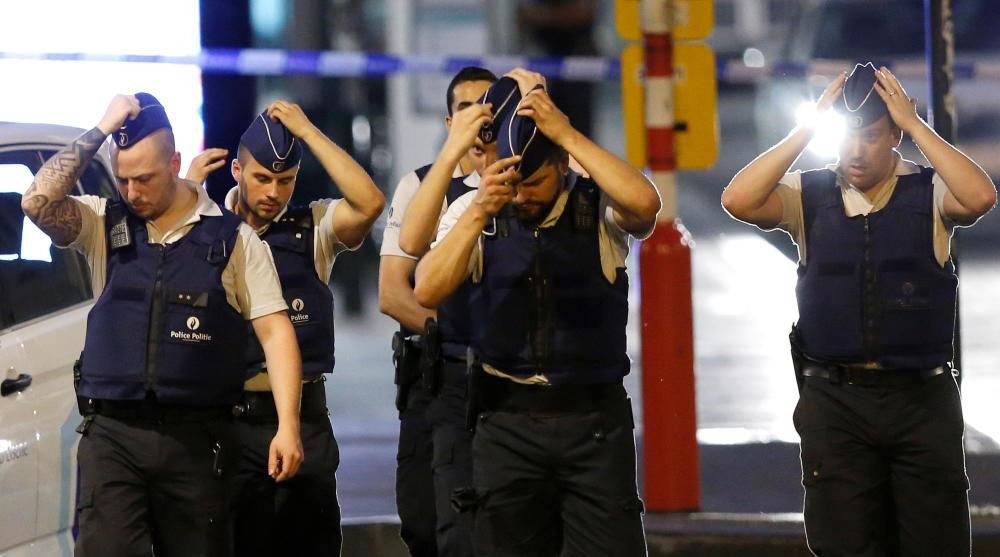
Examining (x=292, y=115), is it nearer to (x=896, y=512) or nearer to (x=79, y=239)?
(x=79, y=239)

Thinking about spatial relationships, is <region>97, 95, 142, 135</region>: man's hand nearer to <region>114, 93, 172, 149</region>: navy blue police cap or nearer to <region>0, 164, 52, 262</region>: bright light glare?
<region>114, 93, 172, 149</region>: navy blue police cap

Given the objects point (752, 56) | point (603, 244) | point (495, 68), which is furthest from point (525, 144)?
point (752, 56)

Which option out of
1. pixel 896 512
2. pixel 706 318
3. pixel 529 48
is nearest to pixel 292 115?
pixel 896 512

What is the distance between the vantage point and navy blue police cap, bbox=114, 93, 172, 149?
16.9 ft

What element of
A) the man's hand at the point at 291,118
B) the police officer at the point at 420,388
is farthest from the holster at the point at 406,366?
the man's hand at the point at 291,118

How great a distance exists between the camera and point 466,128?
16.8ft

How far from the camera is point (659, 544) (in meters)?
7.14

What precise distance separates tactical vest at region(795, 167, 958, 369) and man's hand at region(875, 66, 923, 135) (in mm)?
220

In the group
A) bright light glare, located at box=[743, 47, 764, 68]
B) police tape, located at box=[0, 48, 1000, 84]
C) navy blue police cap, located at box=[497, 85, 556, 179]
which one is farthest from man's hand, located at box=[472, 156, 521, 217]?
bright light glare, located at box=[743, 47, 764, 68]

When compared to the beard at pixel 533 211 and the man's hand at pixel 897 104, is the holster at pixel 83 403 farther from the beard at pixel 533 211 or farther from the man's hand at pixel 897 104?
the man's hand at pixel 897 104

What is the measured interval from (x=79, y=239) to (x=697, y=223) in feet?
59.1

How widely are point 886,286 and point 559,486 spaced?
3.88 ft

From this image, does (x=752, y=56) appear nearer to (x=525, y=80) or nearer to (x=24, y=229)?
(x=24, y=229)

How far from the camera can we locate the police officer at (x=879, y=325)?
5488 mm
